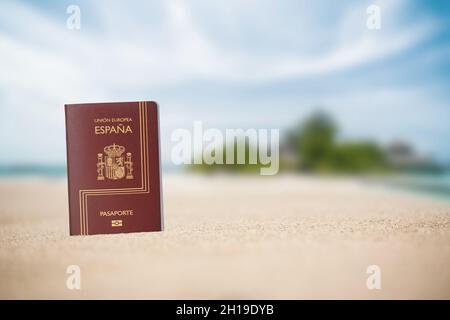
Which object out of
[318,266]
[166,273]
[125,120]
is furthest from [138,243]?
[318,266]

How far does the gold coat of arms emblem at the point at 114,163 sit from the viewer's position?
3.10 meters

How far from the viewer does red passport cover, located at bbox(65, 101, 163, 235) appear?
3.10 meters

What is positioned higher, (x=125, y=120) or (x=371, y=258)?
(x=125, y=120)

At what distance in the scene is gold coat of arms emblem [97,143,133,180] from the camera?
3102 mm

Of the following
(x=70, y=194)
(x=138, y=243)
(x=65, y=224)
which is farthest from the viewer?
(x=65, y=224)

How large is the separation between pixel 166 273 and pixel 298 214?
5.76ft

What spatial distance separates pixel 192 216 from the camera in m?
3.96

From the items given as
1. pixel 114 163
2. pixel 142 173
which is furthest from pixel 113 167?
pixel 142 173

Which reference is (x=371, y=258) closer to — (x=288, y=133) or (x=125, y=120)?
(x=125, y=120)

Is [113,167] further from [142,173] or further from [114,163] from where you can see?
[142,173]

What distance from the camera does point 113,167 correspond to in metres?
3.11

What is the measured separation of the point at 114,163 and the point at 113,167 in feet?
0.08

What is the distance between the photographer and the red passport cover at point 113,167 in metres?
3.10

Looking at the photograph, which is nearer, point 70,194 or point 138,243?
point 138,243
